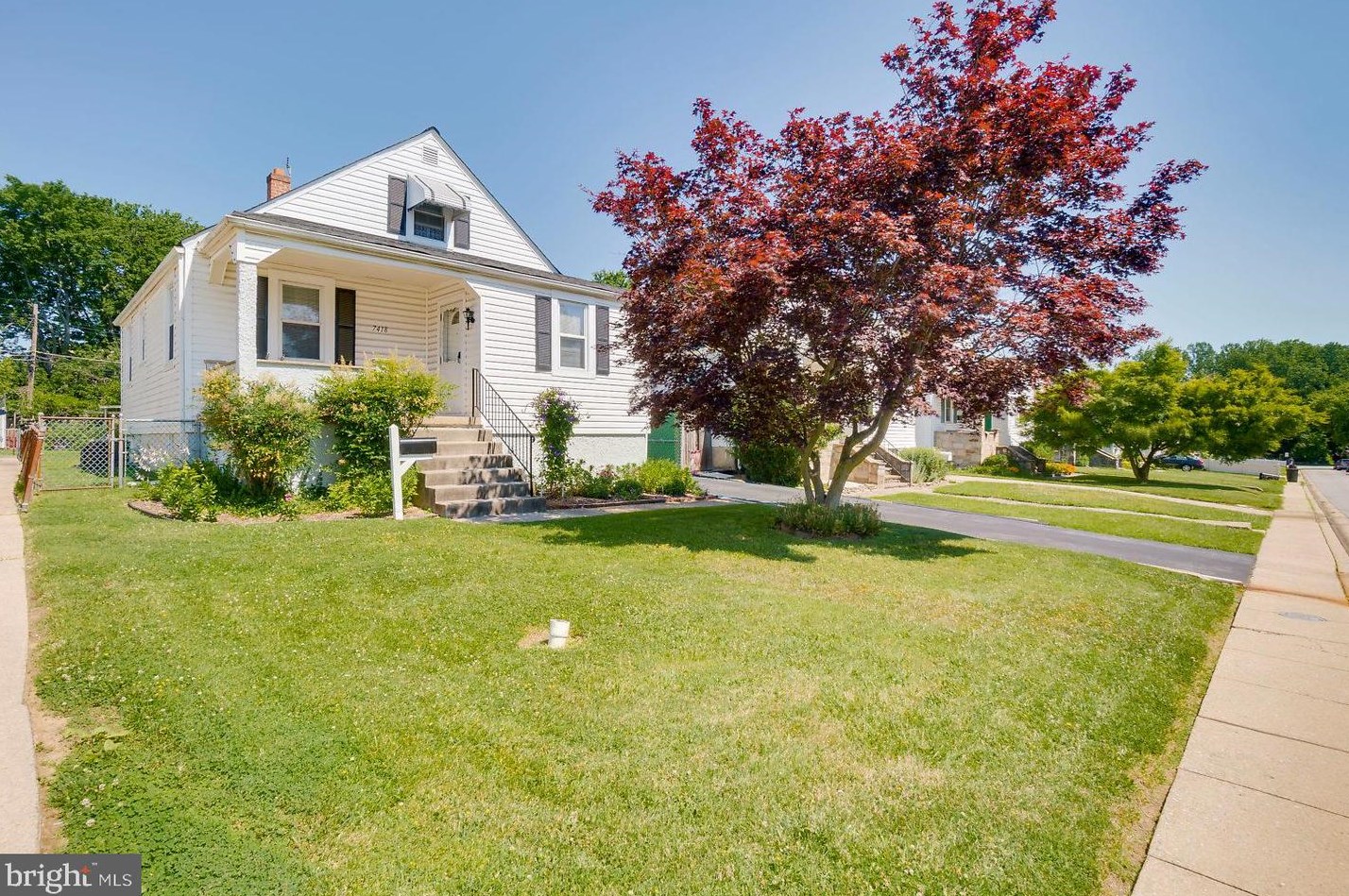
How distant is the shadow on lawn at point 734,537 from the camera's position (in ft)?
25.7

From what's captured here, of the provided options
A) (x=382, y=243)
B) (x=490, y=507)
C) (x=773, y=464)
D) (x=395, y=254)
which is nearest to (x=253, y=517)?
(x=490, y=507)

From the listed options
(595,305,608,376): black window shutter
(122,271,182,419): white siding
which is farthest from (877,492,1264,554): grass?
(122,271,182,419): white siding

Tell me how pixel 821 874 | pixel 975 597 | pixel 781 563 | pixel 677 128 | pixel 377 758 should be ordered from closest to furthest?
1. pixel 821 874
2. pixel 377 758
3. pixel 975 597
4. pixel 781 563
5. pixel 677 128

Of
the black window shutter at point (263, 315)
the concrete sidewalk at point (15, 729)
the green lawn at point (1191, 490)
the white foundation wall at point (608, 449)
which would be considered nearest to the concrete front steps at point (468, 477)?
the white foundation wall at point (608, 449)

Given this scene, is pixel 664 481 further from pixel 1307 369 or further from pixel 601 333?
pixel 1307 369

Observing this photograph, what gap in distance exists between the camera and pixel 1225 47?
10172 millimetres

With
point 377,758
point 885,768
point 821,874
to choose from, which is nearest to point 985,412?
point 885,768

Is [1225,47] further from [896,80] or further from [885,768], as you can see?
→ [885,768]

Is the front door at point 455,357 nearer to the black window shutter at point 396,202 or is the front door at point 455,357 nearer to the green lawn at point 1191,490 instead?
the black window shutter at point 396,202

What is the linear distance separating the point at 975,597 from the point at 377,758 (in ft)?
17.8

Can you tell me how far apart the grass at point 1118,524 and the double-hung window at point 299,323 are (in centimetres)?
1349

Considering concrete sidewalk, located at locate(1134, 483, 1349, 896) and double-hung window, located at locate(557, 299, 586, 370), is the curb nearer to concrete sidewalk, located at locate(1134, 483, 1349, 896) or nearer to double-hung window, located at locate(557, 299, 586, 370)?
concrete sidewalk, located at locate(1134, 483, 1349, 896)

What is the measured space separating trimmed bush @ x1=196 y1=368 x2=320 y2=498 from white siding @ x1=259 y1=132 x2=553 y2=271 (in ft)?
17.3

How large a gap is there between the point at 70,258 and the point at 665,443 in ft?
154
